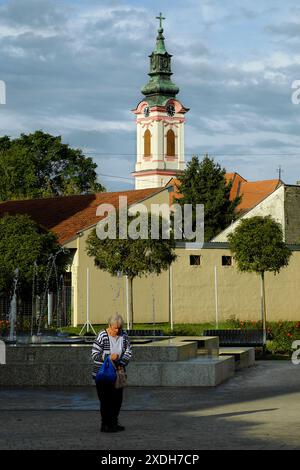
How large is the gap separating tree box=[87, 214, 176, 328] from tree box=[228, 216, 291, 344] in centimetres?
252

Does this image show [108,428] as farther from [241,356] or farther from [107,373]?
[241,356]

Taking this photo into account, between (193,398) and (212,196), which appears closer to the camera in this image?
(193,398)

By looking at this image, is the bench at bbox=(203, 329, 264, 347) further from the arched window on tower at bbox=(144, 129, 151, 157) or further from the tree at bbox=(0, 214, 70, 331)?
the arched window on tower at bbox=(144, 129, 151, 157)

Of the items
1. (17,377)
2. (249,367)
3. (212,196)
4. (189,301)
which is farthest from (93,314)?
(212,196)

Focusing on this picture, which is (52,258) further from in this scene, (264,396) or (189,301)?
(264,396)

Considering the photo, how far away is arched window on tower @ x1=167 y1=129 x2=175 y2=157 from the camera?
13362 cm

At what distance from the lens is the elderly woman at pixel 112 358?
44.2ft

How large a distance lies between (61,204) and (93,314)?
1096 cm

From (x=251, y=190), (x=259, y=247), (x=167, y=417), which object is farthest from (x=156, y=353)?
(x=251, y=190)

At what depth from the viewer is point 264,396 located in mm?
17797

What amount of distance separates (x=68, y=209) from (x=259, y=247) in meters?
21.0

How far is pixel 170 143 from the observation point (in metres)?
134

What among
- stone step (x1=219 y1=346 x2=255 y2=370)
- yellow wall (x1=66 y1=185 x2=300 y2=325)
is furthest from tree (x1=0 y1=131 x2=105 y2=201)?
stone step (x1=219 y1=346 x2=255 y2=370)

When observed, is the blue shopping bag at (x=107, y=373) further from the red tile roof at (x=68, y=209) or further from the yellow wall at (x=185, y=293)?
the yellow wall at (x=185, y=293)
